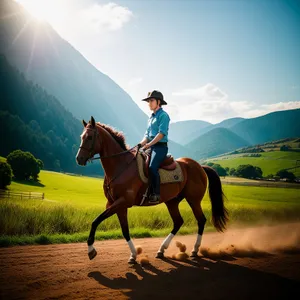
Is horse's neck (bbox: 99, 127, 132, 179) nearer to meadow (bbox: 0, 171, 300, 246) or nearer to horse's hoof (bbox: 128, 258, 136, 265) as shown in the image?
horse's hoof (bbox: 128, 258, 136, 265)

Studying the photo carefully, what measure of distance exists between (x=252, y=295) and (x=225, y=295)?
497mm

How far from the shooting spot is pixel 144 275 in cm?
543

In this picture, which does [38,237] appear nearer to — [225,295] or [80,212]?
[80,212]

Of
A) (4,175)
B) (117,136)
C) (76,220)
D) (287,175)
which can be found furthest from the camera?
(287,175)

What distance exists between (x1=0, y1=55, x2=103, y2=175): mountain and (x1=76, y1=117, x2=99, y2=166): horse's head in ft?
340

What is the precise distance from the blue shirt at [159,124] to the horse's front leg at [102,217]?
2.16m

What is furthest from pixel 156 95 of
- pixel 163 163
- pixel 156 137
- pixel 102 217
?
pixel 102 217

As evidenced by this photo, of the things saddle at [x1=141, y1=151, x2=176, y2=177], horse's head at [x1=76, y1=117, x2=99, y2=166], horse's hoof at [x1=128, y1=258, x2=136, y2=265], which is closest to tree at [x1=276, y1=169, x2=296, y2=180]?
saddle at [x1=141, y1=151, x2=176, y2=177]

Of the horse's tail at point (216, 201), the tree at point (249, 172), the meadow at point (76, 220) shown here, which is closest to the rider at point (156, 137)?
the horse's tail at point (216, 201)

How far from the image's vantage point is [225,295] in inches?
174

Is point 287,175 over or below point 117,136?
below

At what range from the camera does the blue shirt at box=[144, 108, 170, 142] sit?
7109 mm

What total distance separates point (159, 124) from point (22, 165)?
42.1m

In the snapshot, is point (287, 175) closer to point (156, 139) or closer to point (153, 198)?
point (153, 198)
